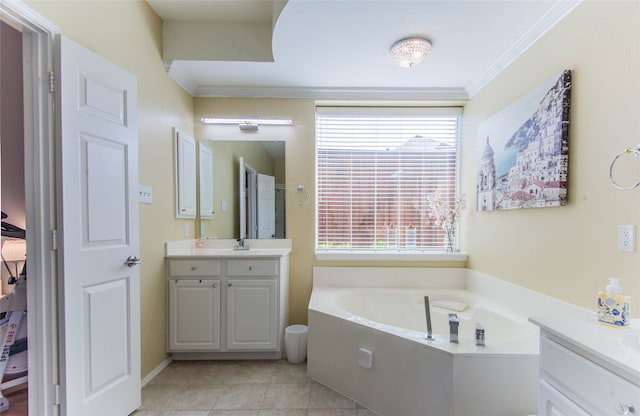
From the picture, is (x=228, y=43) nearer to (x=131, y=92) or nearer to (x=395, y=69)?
(x=131, y=92)

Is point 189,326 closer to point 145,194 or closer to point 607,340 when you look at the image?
point 145,194

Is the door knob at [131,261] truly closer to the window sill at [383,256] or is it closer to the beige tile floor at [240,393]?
the beige tile floor at [240,393]

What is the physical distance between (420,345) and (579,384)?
72 cm

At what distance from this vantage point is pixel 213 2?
1934mm

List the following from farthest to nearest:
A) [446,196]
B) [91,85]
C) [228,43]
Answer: [446,196] → [228,43] → [91,85]

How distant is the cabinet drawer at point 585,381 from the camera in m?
0.69

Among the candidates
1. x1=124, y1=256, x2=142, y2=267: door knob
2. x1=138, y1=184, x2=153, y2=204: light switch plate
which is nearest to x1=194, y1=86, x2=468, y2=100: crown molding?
x1=138, y1=184, x2=153, y2=204: light switch plate

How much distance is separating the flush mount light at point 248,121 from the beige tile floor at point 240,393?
82.4 inches

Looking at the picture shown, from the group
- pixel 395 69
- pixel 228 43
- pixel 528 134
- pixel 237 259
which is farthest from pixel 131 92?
pixel 528 134

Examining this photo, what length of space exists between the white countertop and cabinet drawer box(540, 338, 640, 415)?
3cm

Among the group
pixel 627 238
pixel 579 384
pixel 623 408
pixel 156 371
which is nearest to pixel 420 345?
pixel 579 384

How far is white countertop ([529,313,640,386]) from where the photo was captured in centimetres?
69

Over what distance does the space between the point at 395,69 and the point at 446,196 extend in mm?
1304

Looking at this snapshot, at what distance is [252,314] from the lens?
220 centimetres
